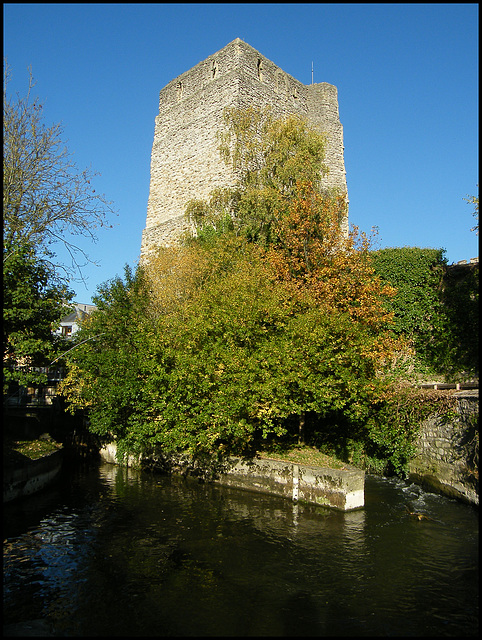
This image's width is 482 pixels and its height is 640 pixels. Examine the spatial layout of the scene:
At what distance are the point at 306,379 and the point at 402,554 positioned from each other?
17.0 feet

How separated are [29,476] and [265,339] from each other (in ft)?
25.8

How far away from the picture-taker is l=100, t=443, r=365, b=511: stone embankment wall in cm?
1195

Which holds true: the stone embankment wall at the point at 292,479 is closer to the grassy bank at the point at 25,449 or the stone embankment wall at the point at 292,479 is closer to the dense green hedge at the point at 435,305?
the grassy bank at the point at 25,449

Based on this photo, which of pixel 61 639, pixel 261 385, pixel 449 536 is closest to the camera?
pixel 61 639

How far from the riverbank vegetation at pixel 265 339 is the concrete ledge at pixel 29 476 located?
210cm

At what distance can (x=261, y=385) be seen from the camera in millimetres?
12805

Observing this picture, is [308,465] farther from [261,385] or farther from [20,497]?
[20,497]

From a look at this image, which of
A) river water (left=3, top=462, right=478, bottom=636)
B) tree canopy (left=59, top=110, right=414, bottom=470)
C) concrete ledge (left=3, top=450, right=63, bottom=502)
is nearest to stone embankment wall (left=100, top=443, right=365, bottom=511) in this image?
river water (left=3, top=462, right=478, bottom=636)

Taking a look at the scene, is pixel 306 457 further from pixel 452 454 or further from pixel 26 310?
pixel 26 310

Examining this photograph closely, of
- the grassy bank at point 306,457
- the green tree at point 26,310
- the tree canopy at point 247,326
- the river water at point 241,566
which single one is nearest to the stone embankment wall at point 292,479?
the river water at point 241,566

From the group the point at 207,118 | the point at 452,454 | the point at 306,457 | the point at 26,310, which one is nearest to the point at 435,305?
the point at 452,454

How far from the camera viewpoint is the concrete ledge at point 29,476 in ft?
41.1

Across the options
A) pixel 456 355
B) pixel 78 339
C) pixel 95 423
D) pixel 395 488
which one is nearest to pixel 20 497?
pixel 95 423

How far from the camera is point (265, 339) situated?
13.9 meters
